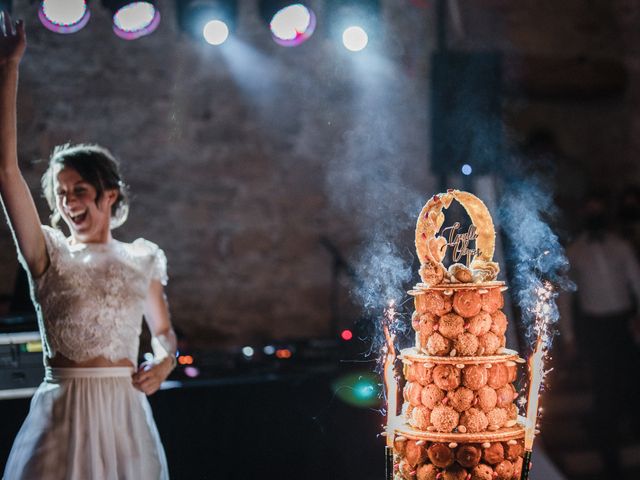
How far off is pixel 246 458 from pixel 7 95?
89.8 inches

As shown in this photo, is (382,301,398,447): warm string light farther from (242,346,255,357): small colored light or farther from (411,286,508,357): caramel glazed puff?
(242,346,255,357): small colored light

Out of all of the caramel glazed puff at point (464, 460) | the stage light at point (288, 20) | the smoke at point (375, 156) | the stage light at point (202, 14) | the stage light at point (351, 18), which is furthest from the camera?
the smoke at point (375, 156)

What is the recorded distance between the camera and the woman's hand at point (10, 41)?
2389mm

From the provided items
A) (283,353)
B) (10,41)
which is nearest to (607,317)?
Result: (283,353)

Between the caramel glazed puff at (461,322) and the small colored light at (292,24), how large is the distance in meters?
3.79

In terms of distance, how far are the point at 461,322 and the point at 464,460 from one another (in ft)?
1.27

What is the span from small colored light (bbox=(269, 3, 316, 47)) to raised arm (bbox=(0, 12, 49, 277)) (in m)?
3.44

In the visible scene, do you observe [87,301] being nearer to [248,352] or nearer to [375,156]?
[248,352]

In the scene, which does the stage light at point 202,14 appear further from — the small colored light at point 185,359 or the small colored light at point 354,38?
the small colored light at point 185,359

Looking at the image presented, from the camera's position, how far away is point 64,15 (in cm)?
539

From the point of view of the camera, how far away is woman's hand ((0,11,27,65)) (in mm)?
2389

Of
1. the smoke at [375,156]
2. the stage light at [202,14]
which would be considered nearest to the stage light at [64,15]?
the stage light at [202,14]

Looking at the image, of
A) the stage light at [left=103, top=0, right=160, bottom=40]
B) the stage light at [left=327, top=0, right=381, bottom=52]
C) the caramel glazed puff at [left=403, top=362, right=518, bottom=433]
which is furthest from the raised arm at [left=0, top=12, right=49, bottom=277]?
the stage light at [left=327, top=0, right=381, bottom=52]

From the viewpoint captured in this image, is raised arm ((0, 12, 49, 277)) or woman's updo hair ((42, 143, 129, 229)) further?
woman's updo hair ((42, 143, 129, 229))
